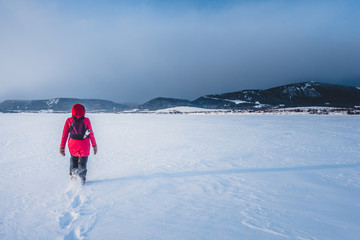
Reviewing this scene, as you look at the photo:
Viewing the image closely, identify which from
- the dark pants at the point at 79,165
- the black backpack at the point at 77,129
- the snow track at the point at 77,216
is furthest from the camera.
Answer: the dark pants at the point at 79,165

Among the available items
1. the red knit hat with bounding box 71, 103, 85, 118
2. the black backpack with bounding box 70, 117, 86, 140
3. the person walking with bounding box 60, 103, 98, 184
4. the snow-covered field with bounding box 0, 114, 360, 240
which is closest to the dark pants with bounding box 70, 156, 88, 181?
the person walking with bounding box 60, 103, 98, 184

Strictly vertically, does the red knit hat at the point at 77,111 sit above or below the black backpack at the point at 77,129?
above

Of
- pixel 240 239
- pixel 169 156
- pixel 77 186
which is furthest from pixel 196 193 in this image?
pixel 169 156

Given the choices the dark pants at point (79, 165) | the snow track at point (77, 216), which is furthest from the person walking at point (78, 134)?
the snow track at point (77, 216)

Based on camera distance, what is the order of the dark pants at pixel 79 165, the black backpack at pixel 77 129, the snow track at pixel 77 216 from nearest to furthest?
the snow track at pixel 77 216, the black backpack at pixel 77 129, the dark pants at pixel 79 165

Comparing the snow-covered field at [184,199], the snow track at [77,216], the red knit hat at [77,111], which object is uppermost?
the red knit hat at [77,111]

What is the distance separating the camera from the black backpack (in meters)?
3.90

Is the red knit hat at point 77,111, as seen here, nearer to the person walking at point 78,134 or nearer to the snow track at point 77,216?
the person walking at point 78,134

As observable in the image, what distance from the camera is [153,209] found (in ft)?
10.3

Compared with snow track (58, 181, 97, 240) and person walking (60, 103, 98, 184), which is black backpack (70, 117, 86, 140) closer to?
person walking (60, 103, 98, 184)

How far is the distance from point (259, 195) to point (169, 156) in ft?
11.9

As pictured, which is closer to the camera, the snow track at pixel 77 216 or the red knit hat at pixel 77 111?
the snow track at pixel 77 216

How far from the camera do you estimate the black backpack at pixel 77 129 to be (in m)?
3.90

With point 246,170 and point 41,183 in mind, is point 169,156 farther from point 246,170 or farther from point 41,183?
point 41,183
